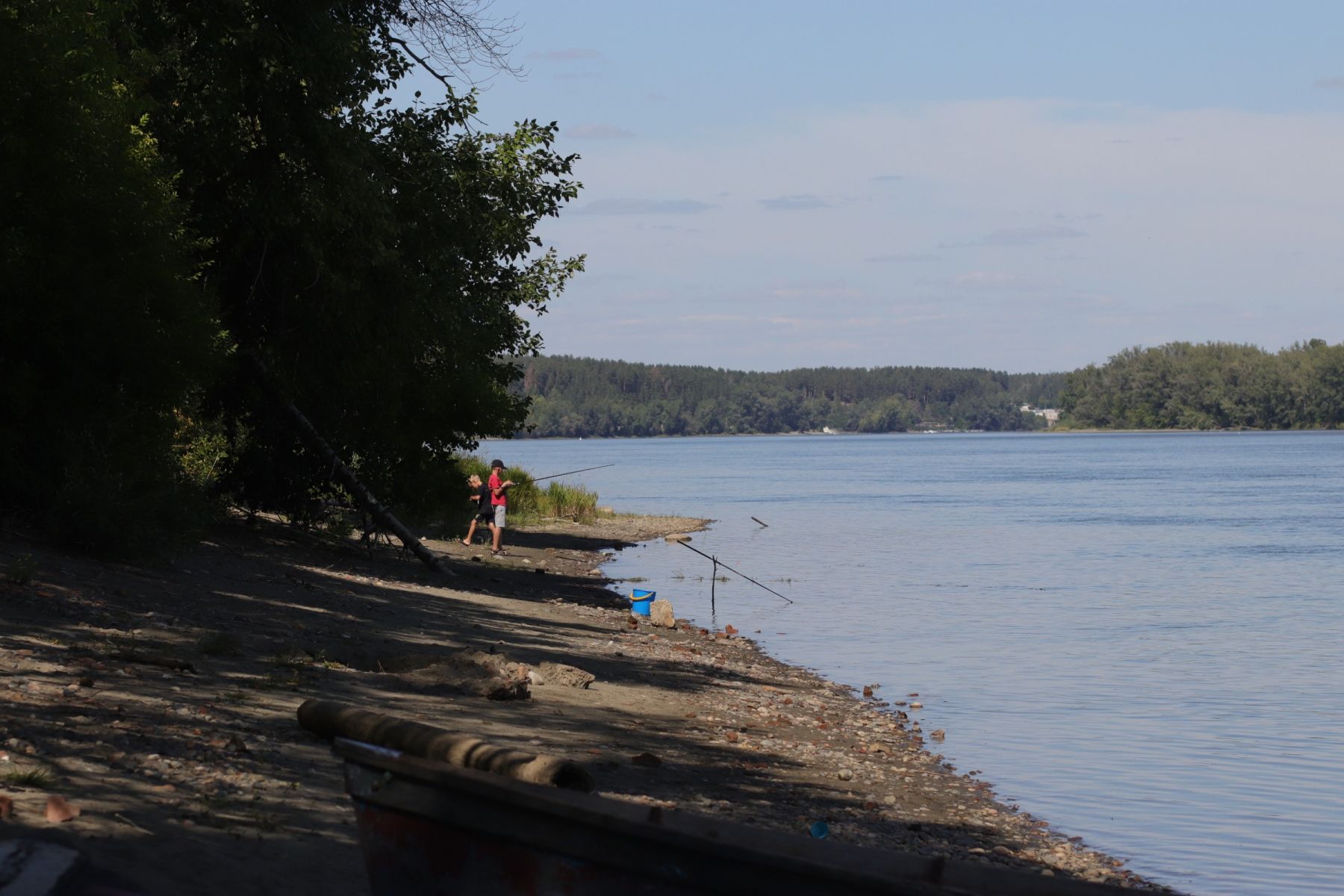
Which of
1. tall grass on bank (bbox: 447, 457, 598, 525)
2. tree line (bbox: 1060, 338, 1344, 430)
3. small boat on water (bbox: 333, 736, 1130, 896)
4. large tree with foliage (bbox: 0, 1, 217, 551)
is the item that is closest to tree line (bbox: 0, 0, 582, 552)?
large tree with foliage (bbox: 0, 1, 217, 551)

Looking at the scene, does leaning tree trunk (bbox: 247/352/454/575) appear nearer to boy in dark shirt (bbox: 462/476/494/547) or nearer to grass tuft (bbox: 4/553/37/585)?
boy in dark shirt (bbox: 462/476/494/547)

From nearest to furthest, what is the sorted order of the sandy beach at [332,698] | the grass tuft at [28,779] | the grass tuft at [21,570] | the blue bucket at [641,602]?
the grass tuft at [28,779]
the sandy beach at [332,698]
the grass tuft at [21,570]
the blue bucket at [641,602]

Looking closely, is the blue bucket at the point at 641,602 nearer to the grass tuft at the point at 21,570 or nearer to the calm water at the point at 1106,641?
the calm water at the point at 1106,641

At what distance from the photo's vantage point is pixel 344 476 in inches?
833

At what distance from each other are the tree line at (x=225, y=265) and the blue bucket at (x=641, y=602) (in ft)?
13.5

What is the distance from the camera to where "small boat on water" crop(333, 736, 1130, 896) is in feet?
16.0

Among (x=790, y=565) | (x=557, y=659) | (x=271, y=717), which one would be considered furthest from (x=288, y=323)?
(x=790, y=565)

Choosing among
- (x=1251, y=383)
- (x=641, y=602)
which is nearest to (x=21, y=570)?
(x=641, y=602)

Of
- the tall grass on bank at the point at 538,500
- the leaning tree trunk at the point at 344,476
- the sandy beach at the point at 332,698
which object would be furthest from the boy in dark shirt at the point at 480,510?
the sandy beach at the point at 332,698

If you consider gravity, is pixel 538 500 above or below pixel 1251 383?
below

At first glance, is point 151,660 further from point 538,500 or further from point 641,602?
point 538,500

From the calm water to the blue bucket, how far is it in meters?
1.90

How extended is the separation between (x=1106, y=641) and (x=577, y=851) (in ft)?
59.9

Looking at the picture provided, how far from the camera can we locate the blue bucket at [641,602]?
68.7 feet
